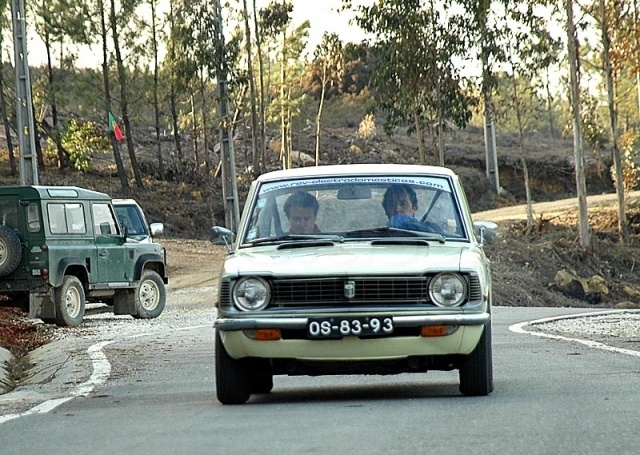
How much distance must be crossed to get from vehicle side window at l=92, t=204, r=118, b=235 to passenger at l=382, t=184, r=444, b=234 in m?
14.3

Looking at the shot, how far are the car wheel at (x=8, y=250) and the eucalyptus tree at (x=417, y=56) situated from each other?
22121mm

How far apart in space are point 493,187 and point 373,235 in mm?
61937

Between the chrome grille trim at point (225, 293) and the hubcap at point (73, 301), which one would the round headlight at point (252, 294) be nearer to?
the chrome grille trim at point (225, 293)

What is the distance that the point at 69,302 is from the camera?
23.4 meters

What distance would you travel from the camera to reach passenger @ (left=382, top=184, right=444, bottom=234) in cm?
1055

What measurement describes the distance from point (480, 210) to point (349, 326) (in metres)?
59.6

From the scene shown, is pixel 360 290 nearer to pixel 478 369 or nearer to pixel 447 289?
pixel 447 289

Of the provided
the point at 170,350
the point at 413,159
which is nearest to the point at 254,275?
the point at 170,350

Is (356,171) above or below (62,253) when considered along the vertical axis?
above

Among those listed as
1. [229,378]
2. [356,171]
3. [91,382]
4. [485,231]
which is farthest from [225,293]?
[91,382]

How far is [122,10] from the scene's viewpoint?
6575 centimetres

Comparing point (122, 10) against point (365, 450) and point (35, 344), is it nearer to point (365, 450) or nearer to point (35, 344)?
point (35, 344)

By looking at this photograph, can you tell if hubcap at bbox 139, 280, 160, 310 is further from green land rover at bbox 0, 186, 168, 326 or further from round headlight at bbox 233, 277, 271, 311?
round headlight at bbox 233, 277, 271, 311

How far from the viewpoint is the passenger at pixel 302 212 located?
415 inches
